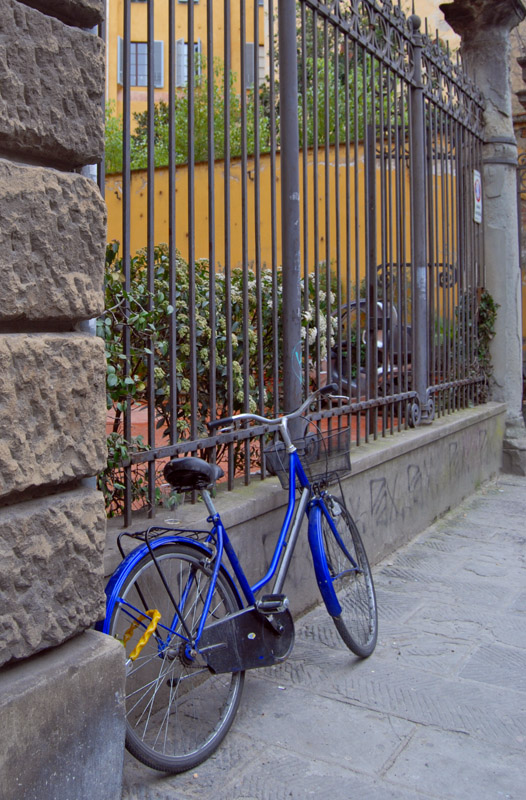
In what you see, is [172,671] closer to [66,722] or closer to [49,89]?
[66,722]

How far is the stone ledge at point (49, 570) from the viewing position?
203 cm

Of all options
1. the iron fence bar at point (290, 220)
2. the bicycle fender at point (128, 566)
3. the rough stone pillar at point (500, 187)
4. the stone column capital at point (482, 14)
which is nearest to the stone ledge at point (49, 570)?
the bicycle fender at point (128, 566)

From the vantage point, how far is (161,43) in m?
29.8

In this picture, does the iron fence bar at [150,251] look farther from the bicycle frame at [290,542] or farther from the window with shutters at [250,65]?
the window with shutters at [250,65]

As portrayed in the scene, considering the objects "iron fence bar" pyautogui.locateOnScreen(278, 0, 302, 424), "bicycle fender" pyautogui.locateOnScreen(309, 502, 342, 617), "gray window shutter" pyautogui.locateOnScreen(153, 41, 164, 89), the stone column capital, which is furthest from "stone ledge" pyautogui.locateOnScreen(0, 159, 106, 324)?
"gray window shutter" pyautogui.locateOnScreen(153, 41, 164, 89)

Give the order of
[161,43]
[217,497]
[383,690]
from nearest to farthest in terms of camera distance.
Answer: [383,690] < [217,497] < [161,43]

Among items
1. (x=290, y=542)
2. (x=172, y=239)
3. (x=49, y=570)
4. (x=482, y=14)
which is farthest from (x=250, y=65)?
(x=49, y=570)

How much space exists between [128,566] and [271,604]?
68cm

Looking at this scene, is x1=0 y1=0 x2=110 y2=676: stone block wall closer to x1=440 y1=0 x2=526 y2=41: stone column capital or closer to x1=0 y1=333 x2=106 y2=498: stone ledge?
x1=0 y1=333 x2=106 y2=498: stone ledge

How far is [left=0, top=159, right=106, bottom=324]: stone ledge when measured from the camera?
6.65ft

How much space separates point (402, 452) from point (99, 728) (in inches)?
135

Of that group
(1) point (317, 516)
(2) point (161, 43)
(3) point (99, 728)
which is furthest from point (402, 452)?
(2) point (161, 43)

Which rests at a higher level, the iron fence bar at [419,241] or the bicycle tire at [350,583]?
the iron fence bar at [419,241]

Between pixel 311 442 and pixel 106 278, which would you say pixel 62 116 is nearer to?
pixel 106 278
